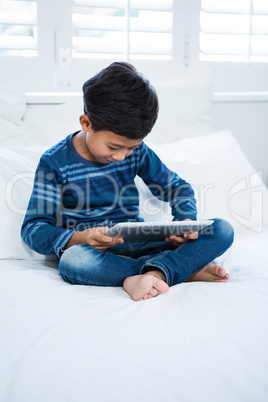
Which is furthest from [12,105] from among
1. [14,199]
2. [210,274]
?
[210,274]

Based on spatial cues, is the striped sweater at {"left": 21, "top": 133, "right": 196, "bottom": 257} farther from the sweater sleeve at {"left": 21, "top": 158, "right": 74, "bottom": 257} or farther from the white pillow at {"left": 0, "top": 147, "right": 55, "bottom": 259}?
the white pillow at {"left": 0, "top": 147, "right": 55, "bottom": 259}

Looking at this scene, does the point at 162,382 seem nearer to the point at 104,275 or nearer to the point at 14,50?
the point at 104,275

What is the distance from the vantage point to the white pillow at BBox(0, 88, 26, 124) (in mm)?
1575

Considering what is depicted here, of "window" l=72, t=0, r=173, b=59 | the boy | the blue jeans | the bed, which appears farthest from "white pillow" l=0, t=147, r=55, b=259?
"window" l=72, t=0, r=173, b=59

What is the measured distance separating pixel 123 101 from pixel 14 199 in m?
0.46

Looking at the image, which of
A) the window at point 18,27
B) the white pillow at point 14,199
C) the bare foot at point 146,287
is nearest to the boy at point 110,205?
the bare foot at point 146,287

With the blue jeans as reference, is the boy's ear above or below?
above

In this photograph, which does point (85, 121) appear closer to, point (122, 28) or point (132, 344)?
point (132, 344)

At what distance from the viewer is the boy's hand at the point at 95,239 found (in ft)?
3.32

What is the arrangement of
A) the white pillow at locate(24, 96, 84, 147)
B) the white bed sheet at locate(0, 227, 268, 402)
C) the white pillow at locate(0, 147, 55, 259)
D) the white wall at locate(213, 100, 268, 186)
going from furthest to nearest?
1. the white wall at locate(213, 100, 268, 186)
2. the white pillow at locate(24, 96, 84, 147)
3. the white pillow at locate(0, 147, 55, 259)
4. the white bed sheet at locate(0, 227, 268, 402)

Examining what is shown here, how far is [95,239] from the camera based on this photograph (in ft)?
3.37

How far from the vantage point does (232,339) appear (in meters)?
0.73

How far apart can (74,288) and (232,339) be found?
1.23ft

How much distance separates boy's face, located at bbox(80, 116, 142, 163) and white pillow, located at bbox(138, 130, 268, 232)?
12.2 inches
